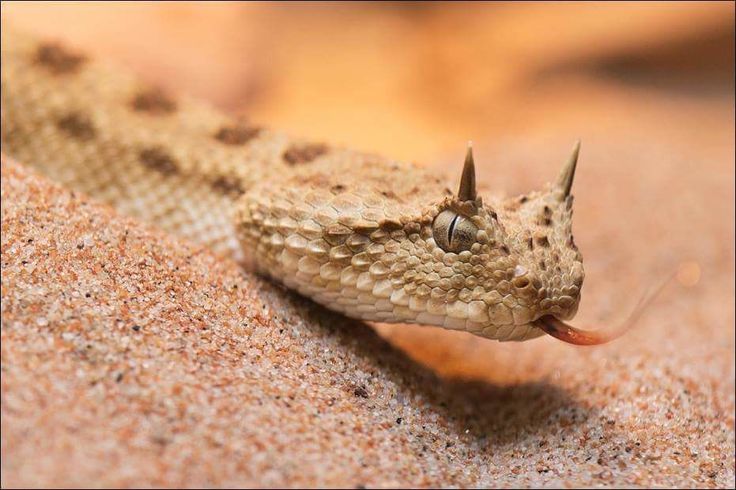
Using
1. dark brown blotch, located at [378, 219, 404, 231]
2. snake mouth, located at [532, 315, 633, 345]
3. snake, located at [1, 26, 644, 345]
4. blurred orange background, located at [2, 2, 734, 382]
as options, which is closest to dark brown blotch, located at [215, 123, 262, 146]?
snake, located at [1, 26, 644, 345]

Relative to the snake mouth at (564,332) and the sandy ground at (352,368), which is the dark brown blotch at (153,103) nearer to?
the sandy ground at (352,368)

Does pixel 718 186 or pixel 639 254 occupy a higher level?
pixel 718 186

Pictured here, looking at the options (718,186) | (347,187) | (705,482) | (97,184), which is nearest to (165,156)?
(97,184)

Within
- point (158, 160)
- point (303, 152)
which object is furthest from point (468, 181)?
point (158, 160)

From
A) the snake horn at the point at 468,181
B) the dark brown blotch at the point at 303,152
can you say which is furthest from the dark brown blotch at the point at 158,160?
the snake horn at the point at 468,181

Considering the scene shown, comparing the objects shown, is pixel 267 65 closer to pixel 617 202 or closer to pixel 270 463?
pixel 617 202

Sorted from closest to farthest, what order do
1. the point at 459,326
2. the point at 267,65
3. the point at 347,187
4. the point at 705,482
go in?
the point at 705,482, the point at 459,326, the point at 347,187, the point at 267,65

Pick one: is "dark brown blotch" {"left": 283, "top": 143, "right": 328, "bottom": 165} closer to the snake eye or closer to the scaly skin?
the scaly skin

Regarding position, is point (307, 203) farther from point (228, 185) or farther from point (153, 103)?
point (153, 103)
